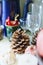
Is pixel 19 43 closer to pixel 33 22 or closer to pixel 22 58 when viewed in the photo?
pixel 22 58

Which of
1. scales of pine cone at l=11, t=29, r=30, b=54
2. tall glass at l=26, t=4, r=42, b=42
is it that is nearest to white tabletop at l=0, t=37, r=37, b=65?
scales of pine cone at l=11, t=29, r=30, b=54

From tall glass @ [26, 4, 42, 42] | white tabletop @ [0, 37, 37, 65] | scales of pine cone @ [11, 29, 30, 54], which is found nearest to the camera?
white tabletop @ [0, 37, 37, 65]

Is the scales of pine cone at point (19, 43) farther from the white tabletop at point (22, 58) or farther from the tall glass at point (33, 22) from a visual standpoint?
the tall glass at point (33, 22)

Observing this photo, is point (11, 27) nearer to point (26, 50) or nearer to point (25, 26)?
point (25, 26)

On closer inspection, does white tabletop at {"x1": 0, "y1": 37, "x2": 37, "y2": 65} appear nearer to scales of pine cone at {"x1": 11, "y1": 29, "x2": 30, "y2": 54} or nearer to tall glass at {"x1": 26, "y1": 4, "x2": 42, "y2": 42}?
scales of pine cone at {"x1": 11, "y1": 29, "x2": 30, "y2": 54}

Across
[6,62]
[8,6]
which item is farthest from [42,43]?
[8,6]

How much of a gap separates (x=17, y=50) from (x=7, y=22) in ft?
0.72

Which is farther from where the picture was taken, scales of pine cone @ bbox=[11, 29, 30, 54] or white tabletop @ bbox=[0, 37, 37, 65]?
scales of pine cone @ bbox=[11, 29, 30, 54]

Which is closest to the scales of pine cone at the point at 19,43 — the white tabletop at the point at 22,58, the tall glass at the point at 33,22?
the white tabletop at the point at 22,58

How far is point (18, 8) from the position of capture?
3.67 ft

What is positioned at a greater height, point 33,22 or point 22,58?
point 33,22

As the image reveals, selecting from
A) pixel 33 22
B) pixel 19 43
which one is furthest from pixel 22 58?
pixel 33 22

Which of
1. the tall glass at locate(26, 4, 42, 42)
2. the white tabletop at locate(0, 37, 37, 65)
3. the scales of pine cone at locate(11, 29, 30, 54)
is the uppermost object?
the tall glass at locate(26, 4, 42, 42)

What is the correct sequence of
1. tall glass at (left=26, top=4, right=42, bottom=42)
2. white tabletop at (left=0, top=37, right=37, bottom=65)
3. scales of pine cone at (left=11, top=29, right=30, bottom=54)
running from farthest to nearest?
tall glass at (left=26, top=4, right=42, bottom=42), scales of pine cone at (left=11, top=29, right=30, bottom=54), white tabletop at (left=0, top=37, right=37, bottom=65)
